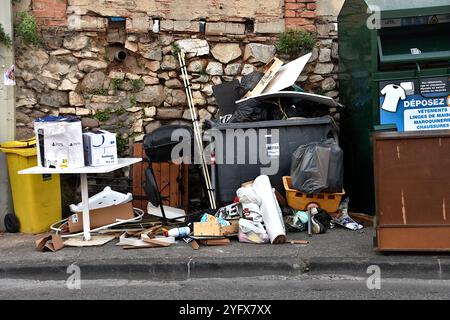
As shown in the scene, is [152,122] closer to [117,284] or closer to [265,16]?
[265,16]

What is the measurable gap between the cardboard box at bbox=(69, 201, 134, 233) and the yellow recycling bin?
19.2 inches

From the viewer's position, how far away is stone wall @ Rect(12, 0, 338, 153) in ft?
23.1

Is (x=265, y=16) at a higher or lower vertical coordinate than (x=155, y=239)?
higher

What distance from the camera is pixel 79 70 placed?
7105 millimetres

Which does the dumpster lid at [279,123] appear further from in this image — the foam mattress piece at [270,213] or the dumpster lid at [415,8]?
the dumpster lid at [415,8]

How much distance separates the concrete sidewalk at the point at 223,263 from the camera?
4832 millimetres

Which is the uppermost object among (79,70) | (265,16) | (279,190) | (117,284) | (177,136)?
(265,16)

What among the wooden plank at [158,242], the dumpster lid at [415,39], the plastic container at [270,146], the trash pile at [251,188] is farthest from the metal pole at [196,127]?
the dumpster lid at [415,39]

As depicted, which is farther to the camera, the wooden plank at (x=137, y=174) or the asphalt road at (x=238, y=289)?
the wooden plank at (x=137, y=174)

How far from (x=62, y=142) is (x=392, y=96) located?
3326mm

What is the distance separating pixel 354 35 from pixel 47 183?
3896 mm

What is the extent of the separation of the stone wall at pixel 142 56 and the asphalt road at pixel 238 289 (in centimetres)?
273

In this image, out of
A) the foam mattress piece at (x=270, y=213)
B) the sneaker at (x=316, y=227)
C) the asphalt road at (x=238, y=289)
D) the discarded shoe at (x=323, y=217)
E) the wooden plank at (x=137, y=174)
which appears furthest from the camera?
the wooden plank at (x=137, y=174)

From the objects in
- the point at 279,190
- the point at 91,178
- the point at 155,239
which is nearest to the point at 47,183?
the point at 91,178
